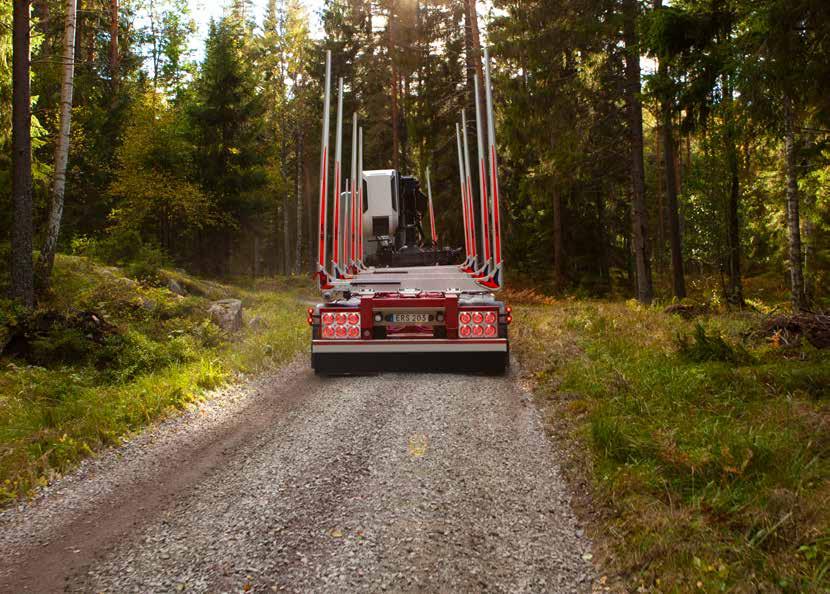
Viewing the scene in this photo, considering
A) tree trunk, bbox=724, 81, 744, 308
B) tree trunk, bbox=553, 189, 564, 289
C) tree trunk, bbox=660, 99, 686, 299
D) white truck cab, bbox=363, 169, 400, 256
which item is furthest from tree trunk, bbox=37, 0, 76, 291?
tree trunk, bbox=724, 81, 744, 308

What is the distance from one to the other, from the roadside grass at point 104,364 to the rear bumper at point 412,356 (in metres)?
1.36

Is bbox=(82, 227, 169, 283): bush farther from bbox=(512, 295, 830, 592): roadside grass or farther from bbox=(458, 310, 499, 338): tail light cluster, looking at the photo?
bbox=(512, 295, 830, 592): roadside grass

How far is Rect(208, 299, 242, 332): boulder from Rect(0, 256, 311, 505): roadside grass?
0.26m

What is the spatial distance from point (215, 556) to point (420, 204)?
48.5 ft

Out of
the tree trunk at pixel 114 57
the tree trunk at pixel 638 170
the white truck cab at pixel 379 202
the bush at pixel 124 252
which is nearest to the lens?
the white truck cab at pixel 379 202

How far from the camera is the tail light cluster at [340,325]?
27.3 feet

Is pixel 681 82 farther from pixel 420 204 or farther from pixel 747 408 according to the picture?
→ pixel 420 204

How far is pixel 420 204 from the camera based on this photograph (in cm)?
1731

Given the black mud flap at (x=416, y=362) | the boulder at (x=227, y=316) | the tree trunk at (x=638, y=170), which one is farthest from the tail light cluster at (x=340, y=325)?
the tree trunk at (x=638, y=170)

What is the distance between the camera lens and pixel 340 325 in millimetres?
8344

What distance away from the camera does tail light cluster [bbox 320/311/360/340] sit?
27.3 ft

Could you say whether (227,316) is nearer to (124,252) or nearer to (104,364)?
(104,364)

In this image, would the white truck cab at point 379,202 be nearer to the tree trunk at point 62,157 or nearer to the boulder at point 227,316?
the boulder at point 227,316

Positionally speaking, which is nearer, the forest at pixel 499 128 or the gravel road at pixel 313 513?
the gravel road at pixel 313 513
